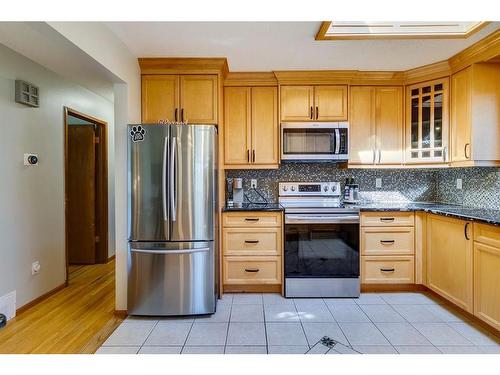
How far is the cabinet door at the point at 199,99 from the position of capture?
108 inches

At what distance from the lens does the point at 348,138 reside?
2979mm

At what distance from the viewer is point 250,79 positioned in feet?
9.93

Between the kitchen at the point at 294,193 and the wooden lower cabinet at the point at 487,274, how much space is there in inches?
0.5

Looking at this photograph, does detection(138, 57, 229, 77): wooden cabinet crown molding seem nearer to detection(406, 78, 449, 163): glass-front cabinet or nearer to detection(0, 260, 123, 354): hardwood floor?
detection(406, 78, 449, 163): glass-front cabinet

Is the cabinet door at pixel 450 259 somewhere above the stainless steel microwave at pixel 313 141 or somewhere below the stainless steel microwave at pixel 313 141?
below

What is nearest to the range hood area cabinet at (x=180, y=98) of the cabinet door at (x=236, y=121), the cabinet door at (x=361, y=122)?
the cabinet door at (x=236, y=121)

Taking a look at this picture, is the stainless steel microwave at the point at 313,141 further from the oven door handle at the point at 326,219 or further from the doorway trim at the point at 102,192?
the doorway trim at the point at 102,192

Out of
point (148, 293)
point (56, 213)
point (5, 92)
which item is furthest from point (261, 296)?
point (5, 92)

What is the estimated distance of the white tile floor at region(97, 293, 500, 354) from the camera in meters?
1.95

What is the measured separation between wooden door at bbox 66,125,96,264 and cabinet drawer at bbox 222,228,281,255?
7.02 ft

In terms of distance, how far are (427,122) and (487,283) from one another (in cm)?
159

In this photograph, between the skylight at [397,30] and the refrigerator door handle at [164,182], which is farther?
the refrigerator door handle at [164,182]

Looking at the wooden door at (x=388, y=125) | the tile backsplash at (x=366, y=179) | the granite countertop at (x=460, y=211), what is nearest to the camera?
the granite countertop at (x=460, y=211)

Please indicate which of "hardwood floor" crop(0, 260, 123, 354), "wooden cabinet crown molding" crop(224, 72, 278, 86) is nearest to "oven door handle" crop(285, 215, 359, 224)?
"wooden cabinet crown molding" crop(224, 72, 278, 86)
